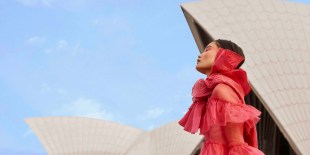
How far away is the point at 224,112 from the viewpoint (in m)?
2.26

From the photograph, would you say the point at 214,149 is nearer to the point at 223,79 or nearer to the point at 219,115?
the point at 219,115

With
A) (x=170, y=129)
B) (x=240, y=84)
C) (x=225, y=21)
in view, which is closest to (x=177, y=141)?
(x=170, y=129)

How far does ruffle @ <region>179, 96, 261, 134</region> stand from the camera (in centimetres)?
225

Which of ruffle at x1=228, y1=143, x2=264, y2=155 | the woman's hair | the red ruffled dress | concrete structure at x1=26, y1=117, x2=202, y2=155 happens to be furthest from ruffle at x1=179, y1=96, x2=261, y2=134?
concrete structure at x1=26, y1=117, x2=202, y2=155

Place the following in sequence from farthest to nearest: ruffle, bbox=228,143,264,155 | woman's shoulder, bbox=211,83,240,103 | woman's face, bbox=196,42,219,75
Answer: woman's face, bbox=196,42,219,75 → woman's shoulder, bbox=211,83,240,103 → ruffle, bbox=228,143,264,155

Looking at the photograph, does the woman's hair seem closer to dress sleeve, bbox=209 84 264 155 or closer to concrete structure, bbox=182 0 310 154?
dress sleeve, bbox=209 84 264 155

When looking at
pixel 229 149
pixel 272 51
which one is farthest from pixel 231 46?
pixel 272 51

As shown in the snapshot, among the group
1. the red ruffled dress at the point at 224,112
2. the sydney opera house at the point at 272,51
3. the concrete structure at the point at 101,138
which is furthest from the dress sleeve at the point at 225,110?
the concrete structure at the point at 101,138

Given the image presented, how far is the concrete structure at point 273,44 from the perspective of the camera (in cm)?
1282

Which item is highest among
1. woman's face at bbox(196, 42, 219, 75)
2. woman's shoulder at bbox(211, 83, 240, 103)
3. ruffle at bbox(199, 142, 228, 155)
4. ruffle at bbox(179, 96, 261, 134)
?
woman's face at bbox(196, 42, 219, 75)

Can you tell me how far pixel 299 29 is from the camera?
14.3 metres

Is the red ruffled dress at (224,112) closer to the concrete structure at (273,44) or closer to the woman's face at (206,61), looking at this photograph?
the woman's face at (206,61)

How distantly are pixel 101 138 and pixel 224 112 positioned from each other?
65.3ft

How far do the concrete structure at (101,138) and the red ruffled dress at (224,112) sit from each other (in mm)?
17707
